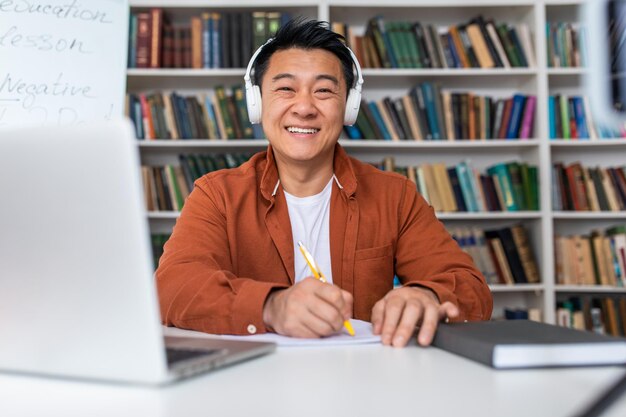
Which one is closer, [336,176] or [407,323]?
[407,323]

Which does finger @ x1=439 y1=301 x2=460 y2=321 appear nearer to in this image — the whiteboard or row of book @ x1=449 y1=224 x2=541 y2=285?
the whiteboard

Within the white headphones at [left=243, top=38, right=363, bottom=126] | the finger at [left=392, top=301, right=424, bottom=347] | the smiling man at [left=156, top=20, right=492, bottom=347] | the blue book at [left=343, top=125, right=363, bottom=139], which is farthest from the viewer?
the blue book at [left=343, top=125, right=363, bottom=139]

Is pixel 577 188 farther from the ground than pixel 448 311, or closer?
farther from the ground

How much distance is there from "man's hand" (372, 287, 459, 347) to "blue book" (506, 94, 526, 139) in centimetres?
257

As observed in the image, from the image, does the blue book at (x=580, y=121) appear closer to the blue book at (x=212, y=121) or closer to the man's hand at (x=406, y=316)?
the blue book at (x=212, y=121)

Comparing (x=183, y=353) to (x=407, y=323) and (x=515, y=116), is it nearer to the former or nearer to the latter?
(x=407, y=323)

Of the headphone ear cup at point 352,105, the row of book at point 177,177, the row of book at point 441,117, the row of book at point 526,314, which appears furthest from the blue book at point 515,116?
the headphone ear cup at point 352,105

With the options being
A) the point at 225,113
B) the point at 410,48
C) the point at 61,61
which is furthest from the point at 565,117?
the point at 61,61

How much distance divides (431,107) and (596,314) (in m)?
1.33

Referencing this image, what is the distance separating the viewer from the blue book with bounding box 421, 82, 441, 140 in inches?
135

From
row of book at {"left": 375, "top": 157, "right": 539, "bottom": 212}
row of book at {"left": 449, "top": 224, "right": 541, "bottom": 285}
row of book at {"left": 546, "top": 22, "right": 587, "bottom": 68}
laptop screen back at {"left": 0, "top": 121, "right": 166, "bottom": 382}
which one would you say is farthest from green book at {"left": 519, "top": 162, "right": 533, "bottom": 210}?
laptop screen back at {"left": 0, "top": 121, "right": 166, "bottom": 382}

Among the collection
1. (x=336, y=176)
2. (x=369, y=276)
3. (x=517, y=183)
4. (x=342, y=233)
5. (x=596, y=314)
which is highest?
(x=517, y=183)

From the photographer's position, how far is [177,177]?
Answer: 3.45 metres

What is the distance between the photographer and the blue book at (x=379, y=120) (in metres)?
3.43
